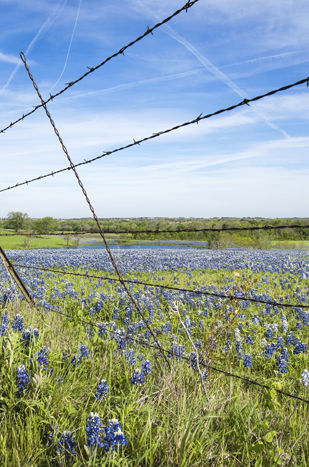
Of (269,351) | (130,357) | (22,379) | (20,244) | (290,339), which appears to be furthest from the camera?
(20,244)

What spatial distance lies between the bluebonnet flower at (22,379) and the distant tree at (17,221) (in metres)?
48.3

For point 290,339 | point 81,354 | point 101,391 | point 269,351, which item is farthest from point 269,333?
point 101,391

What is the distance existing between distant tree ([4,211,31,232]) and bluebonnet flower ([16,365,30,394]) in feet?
158

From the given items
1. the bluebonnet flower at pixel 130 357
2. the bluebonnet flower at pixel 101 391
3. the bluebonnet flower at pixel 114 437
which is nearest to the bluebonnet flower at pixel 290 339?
the bluebonnet flower at pixel 130 357

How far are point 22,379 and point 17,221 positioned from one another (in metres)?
50.7

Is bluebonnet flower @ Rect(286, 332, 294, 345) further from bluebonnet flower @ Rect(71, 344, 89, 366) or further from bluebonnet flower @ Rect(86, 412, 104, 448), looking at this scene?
bluebonnet flower @ Rect(86, 412, 104, 448)

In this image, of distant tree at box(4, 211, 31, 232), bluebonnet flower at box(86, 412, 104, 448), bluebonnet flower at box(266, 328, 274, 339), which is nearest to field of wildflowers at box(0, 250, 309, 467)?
bluebonnet flower at box(86, 412, 104, 448)

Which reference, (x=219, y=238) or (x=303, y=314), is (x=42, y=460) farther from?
(x=219, y=238)

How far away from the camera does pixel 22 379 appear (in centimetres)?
220

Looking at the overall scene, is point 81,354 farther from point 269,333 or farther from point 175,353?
point 269,333

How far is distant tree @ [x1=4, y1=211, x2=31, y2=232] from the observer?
47750 mm

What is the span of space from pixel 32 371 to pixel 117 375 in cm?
70

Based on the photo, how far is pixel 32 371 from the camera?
7.94ft

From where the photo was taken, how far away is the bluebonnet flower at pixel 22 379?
7.21ft
